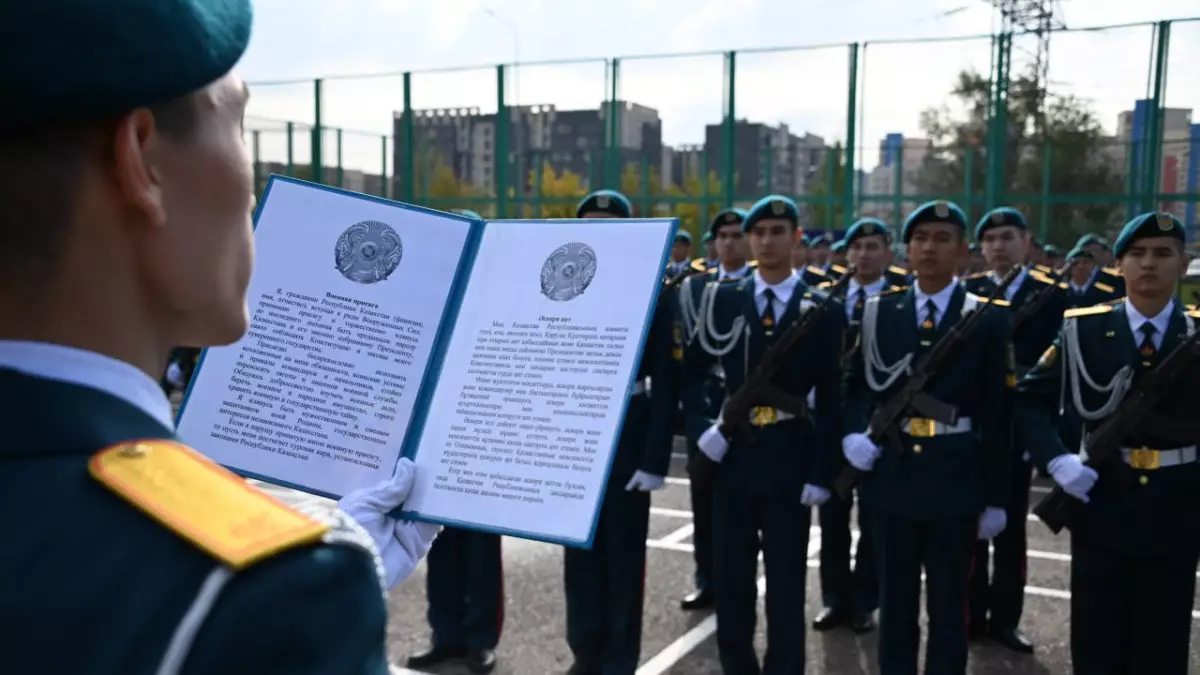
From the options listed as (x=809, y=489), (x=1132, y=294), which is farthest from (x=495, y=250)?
(x=1132, y=294)

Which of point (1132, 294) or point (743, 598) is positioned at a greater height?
point (1132, 294)

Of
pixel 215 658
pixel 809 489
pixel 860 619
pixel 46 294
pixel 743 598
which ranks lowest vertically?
pixel 860 619

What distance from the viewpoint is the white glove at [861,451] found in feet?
13.7

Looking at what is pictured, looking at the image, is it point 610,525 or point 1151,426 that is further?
point 610,525

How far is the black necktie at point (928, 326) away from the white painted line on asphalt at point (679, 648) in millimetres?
1254

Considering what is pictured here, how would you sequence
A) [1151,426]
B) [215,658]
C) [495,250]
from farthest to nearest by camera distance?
[1151,426]
[495,250]
[215,658]

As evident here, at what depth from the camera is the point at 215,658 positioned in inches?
24.2

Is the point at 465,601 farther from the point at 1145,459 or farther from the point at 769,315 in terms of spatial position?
the point at 1145,459

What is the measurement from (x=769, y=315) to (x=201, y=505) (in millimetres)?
3846

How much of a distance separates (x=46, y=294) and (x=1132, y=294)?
4.02m

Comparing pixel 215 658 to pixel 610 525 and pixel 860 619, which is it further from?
pixel 860 619

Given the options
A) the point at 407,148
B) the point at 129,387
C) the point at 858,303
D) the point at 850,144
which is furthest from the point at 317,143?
the point at 129,387

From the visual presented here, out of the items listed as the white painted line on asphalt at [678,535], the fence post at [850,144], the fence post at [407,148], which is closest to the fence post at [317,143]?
the fence post at [407,148]

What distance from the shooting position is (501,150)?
1697 centimetres
